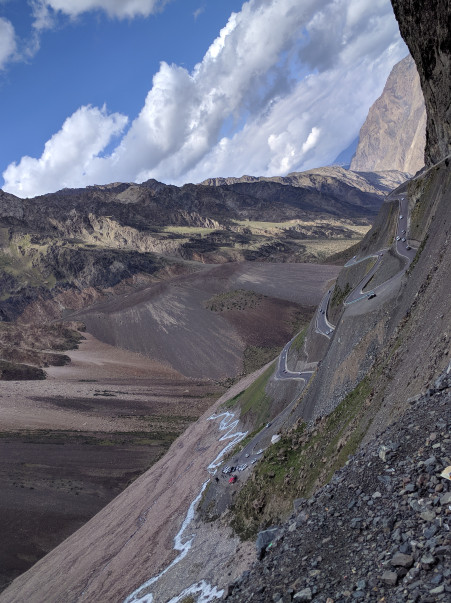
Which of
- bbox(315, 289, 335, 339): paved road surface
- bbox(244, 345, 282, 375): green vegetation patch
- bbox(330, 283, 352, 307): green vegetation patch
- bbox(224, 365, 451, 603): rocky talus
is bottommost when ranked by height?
bbox(244, 345, 282, 375): green vegetation patch

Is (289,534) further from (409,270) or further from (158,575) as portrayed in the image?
(409,270)

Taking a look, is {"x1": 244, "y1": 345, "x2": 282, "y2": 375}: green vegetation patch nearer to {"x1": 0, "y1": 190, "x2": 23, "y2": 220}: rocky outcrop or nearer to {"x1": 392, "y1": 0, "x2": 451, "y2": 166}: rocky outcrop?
{"x1": 392, "y1": 0, "x2": 451, "y2": 166}: rocky outcrop

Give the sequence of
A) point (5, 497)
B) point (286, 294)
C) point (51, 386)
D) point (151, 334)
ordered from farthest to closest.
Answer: point (286, 294), point (151, 334), point (51, 386), point (5, 497)

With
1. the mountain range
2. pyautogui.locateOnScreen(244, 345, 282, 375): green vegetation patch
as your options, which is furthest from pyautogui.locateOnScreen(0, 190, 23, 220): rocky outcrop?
pyautogui.locateOnScreen(244, 345, 282, 375): green vegetation patch

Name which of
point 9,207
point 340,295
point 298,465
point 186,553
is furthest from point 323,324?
point 9,207

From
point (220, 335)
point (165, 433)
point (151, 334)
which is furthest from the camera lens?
point (151, 334)

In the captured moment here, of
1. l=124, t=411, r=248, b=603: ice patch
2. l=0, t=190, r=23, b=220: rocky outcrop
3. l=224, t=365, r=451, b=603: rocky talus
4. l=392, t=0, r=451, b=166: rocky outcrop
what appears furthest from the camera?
l=0, t=190, r=23, b=220: rocky outcrop

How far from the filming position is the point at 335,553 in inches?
350

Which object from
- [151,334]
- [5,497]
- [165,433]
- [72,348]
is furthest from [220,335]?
[5,497]

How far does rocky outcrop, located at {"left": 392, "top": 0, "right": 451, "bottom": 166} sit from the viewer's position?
2980 cm

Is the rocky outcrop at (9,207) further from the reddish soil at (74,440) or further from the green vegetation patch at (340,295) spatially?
the green vegetation patch at (340,295)

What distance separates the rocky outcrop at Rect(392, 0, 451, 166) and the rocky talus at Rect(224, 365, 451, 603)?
2800 cm

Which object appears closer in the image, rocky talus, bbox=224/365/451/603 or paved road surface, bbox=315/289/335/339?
rocky talus, bbox=224/365/451/603

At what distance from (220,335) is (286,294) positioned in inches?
1110
